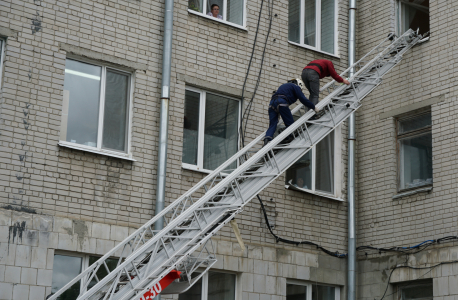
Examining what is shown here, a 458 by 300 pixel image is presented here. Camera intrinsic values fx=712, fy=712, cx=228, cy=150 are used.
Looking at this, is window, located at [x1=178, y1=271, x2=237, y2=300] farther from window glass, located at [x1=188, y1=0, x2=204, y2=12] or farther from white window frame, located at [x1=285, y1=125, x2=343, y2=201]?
window glass, located at [x1=188, y1=0, x2=204, y2=12]

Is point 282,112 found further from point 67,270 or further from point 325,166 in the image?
point 67,270

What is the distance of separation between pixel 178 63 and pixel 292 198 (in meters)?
3.44

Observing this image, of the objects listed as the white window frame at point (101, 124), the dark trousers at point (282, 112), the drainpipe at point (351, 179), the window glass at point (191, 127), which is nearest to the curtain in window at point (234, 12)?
the window glass at point (191, 127)

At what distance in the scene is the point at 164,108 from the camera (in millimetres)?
12375

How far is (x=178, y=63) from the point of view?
42.8 feet

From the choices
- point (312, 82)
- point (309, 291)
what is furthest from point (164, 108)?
point (309, 291)

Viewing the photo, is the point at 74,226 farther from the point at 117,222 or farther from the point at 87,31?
the point at 87,31

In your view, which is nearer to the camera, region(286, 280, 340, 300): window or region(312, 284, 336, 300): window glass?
region(286, 280, 340, 300): window

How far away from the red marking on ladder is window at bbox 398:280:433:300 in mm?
5609

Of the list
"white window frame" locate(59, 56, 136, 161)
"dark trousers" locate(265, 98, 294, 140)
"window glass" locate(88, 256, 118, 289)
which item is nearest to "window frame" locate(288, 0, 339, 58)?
"dark trousers" locate(265, 98, 294, 140)

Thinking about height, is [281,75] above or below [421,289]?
→ above

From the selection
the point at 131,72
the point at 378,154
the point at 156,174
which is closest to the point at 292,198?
the point at 378,154

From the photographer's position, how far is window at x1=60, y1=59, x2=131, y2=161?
465 inches

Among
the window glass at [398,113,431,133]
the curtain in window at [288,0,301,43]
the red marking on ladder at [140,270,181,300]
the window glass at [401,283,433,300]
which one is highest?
the curtain in window at [288,0,301,43]
